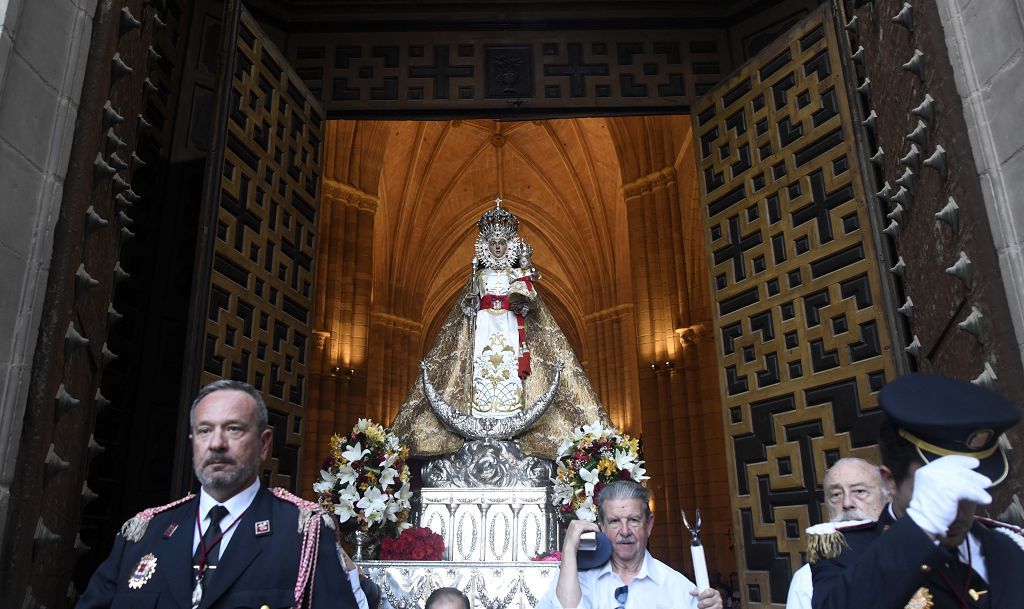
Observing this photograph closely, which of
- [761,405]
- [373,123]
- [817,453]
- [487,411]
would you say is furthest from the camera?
[373,123]

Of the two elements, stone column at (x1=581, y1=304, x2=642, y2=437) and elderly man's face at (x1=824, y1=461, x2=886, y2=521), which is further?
stone column at (x1=581, y1=304, x2=642, y2=437)

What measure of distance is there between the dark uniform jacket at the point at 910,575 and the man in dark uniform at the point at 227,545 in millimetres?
1293

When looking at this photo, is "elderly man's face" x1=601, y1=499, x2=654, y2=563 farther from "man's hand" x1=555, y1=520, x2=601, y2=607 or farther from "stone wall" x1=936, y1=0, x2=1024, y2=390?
"stone wall" x1=936, y1=0, x2=1024, y2=390

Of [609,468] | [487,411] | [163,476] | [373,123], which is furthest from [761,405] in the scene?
[373,123]

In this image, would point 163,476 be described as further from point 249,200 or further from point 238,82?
point 238,82

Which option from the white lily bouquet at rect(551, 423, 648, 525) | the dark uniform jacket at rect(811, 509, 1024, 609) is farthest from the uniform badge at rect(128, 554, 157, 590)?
the white lily bouquet at rect(551, 423, 648, 525)

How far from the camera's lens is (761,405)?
6.08 metres

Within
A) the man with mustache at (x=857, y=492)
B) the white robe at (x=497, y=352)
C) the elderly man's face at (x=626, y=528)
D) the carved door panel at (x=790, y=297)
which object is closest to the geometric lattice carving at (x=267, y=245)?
the white robe at (x=497, y=352)

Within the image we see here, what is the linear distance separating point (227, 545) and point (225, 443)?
11.1 inches

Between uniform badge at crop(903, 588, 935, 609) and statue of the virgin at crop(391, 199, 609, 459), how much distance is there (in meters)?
4.85

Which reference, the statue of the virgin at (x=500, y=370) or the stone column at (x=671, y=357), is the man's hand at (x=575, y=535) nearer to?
the statue of the virgin at (x=500, y=370)

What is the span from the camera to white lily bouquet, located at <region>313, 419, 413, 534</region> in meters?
5.70

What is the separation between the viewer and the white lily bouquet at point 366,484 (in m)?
5.70

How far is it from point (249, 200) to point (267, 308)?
893mm
